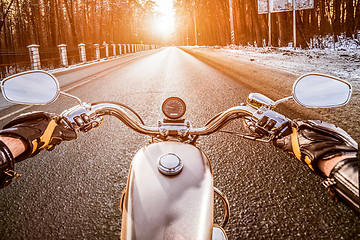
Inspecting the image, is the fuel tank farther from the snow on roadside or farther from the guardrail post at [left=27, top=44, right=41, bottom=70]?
the guardrail post at [left=27, top=44, right=41, bottom=70]

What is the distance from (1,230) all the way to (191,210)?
182 centimetres

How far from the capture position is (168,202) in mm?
919

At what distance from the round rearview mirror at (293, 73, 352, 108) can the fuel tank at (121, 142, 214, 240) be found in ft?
1.99

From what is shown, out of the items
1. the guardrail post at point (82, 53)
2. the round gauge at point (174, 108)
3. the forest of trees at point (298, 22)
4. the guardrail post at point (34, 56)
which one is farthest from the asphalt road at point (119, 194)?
the guardrail post at point (82, 53)

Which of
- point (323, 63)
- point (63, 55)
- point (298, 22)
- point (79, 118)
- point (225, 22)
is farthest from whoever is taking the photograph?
point (225, 22)

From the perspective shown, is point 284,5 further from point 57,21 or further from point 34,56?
point 57,21

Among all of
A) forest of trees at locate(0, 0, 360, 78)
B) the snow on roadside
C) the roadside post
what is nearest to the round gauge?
the snow on roadside

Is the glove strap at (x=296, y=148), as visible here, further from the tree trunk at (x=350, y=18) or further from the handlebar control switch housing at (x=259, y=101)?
the tree trunk at (x=350, y=18)

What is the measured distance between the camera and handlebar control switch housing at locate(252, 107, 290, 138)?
3.96ft

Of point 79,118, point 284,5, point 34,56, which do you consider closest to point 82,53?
point 34,56

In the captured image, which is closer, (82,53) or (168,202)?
(168,202)

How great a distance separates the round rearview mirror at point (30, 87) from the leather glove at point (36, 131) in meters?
0.13

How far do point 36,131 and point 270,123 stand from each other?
1124 millimetres

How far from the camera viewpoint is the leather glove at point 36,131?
1.15 metres
